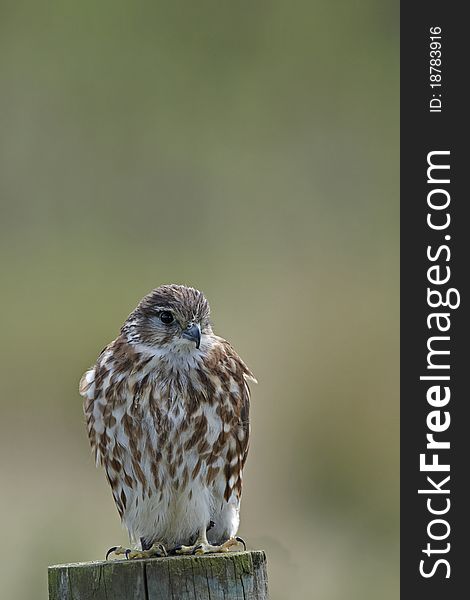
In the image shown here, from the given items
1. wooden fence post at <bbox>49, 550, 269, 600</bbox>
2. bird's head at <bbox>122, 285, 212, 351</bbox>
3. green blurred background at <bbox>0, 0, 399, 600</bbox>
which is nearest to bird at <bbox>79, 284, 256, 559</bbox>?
bird's head at <bbox>122, 285, 212, 351</bbox>

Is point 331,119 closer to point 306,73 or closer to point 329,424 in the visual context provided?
point 306,73

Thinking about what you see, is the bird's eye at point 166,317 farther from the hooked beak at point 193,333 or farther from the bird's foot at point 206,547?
the bird's foot at point 206,547

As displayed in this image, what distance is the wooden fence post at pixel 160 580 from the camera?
5.26 metres

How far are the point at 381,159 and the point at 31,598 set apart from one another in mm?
8975

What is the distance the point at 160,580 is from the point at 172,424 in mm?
1468

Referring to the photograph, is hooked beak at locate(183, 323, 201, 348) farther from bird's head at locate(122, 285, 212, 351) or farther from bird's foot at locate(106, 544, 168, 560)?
bird's foot at locate(106, 544, 168, 560)

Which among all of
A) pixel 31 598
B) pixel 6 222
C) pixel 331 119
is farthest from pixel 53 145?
pixel 31 598

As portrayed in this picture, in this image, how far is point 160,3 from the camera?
2048 cm

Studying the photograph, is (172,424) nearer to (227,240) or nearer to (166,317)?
(166,317)

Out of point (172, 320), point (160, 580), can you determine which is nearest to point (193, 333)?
point (172, 320)

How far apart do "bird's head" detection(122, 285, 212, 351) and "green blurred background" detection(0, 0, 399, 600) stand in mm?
2861

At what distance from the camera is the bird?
6.68m

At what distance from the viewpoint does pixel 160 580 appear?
5.27 metres

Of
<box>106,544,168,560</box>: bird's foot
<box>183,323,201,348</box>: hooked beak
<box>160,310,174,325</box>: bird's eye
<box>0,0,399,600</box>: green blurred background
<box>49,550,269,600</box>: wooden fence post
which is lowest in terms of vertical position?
<box>49,550,269,600</box>: wooden fence post
